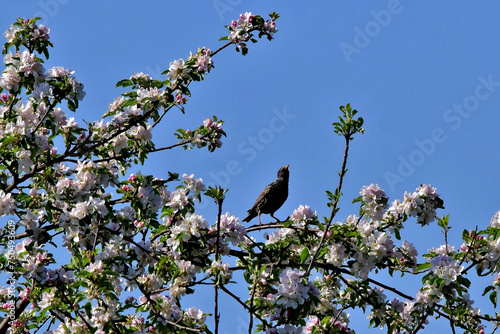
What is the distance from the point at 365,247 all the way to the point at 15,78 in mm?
3080

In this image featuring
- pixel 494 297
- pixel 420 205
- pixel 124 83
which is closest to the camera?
pixel 494 297

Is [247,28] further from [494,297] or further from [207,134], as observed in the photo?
[494,297]

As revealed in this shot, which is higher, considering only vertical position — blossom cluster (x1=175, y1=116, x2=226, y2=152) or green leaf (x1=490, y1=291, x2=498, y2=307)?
blossom cluster (x1=175, y1=116, x2=226, y2=152)

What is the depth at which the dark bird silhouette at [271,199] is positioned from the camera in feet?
24.5

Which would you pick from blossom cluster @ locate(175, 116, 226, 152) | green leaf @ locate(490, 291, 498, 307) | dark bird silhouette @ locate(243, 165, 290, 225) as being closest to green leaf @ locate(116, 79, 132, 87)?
blossom cluster @ locate(175, 116, 226, 152)

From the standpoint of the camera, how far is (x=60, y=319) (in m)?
4.57

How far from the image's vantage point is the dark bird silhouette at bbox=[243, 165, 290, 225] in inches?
294

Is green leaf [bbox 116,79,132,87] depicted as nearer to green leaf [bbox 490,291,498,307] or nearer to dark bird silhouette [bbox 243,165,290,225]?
dark bird silhouette [bbox 243,165,290,225]

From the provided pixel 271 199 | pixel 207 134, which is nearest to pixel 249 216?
pixel 271 199

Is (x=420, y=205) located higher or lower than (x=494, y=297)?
higher

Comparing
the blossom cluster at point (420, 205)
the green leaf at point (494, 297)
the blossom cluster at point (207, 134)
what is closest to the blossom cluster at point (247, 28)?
the blossom cluster at point (207, 134)

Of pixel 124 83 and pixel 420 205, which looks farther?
pixel 124 83

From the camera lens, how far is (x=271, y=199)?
24.6 feet

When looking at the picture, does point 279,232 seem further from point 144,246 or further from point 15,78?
point 15,78
